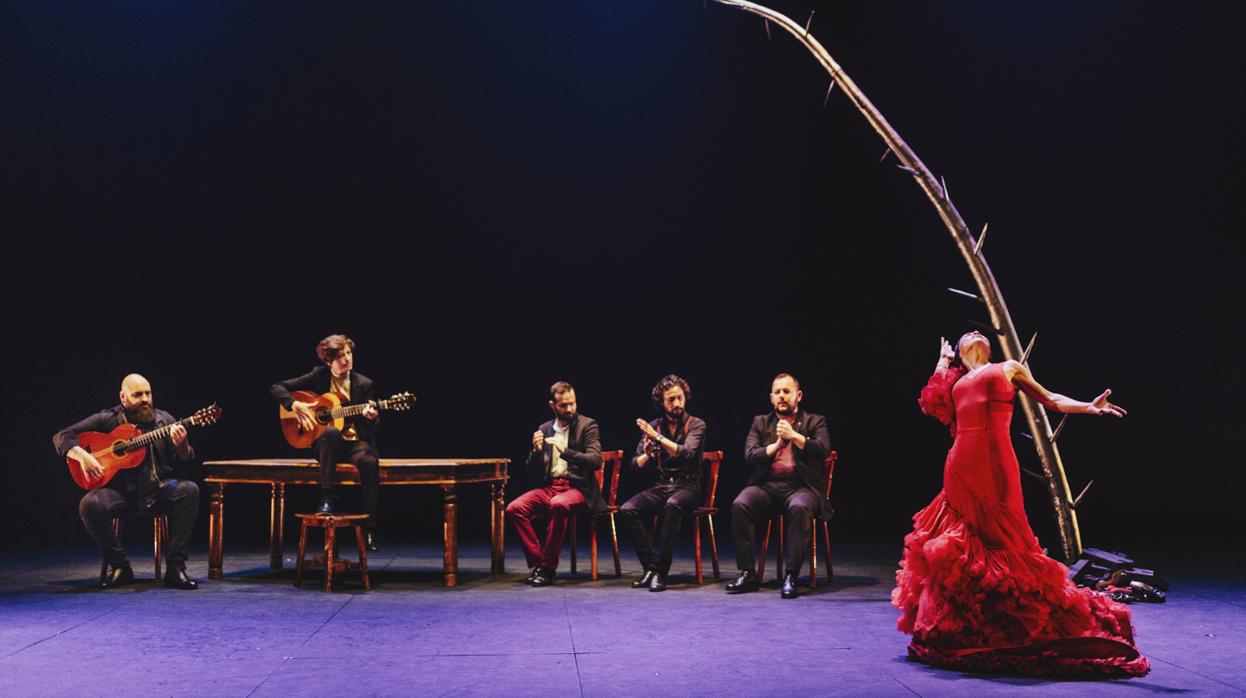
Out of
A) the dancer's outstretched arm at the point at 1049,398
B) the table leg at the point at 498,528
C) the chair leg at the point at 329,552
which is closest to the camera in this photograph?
the dancer's outstretched arm at the point at 1049,398

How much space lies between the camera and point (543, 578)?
231 inches

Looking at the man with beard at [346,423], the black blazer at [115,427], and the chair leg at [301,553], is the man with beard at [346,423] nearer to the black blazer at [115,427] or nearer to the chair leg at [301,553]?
the chair leg at [301,553]

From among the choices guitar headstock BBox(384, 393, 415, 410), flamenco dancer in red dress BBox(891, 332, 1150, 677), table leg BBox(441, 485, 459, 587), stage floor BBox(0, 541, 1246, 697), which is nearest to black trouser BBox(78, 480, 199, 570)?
stage floor BBox(0, 541, 1246, 697)

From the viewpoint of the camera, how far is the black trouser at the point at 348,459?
18.7ft

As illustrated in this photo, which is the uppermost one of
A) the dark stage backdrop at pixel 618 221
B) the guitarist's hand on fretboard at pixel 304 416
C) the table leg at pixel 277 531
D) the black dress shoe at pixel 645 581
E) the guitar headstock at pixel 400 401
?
the dark stage backdrop at pixel 618 221

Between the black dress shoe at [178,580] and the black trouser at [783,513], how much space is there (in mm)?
2859

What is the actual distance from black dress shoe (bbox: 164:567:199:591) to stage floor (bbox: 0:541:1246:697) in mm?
147

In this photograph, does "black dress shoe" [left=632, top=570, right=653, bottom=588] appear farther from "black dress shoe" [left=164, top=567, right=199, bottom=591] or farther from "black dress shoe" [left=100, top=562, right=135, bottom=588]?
"black dress shoe" [left=100, top=562, right=135, bottom=588]

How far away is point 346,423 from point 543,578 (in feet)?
4.53

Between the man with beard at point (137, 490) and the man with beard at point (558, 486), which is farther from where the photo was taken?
the man with beard at point (558, 486)

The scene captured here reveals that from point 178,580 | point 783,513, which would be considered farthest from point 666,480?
point 178,580

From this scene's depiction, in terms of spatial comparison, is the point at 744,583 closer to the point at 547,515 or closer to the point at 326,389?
the point at 547,515

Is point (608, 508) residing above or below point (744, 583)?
above

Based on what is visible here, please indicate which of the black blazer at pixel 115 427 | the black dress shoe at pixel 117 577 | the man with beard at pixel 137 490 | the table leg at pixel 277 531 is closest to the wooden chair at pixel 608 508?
the table leg at pixel 277 531
